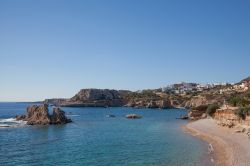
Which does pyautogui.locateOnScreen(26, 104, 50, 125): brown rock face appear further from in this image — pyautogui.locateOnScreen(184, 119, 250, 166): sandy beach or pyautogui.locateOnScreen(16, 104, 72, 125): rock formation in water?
pyautogui.locateOnScreen(184, 119, 250, 166): sandy beach

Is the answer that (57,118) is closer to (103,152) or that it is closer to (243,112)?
(243,112)

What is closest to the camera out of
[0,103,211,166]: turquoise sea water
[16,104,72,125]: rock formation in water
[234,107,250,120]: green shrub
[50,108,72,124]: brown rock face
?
[0,103,211,166]: turquoise sea water

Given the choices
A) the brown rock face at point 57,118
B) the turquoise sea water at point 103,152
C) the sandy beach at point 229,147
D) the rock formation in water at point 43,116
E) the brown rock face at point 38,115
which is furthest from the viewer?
the brown rock face at point 57,118

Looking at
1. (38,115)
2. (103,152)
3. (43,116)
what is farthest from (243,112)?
(38,115)

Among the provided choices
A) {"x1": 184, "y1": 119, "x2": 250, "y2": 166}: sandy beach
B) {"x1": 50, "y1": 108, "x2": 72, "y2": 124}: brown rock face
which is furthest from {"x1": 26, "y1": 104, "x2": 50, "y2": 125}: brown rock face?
{"x1": 184, "y1": 119, "x2": 250, "y2": 166}: sandy beach

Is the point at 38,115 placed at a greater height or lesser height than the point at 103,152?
greater

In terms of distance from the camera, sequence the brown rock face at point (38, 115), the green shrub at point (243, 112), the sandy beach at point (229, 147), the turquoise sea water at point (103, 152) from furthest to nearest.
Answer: the brown rock face at point (38, 115)
the green shrub at point (243, 112)
the turquoise sea water at point (103, 152)
the sandy beach at point (229, 147)

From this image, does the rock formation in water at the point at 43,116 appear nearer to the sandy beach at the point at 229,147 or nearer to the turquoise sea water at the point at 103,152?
the turquoise sea water at the point at 103,152

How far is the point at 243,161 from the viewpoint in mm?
34344

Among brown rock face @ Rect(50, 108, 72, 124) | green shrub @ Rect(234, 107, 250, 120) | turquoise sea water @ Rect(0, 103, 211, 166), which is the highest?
green shrub @ Rect(234, 107, 250, 120)

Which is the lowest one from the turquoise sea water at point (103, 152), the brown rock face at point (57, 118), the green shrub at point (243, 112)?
the turquoise sea water at point (103, 152)

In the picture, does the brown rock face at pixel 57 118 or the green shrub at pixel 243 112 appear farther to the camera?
the brown rock face at pixel 57 118

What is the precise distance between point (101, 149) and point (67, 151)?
4.34 metres

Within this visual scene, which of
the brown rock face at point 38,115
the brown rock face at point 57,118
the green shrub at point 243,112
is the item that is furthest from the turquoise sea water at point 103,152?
the brown rock face at point 57,118
